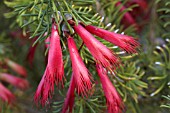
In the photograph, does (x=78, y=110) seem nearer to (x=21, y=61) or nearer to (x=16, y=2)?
(x=16, y=2)

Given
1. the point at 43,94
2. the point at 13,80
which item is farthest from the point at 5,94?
the point at 43,94

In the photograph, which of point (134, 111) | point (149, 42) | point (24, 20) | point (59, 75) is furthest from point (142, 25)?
point (59, 75)

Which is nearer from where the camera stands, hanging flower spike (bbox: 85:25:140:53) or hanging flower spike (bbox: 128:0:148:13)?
hanging flower spike (bbox: 85:25:140:53)

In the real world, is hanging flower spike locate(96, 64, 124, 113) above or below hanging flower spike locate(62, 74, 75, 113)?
below

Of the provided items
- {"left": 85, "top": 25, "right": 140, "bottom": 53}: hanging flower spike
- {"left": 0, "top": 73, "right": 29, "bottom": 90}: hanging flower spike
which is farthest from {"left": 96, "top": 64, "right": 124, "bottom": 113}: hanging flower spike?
{"left": 0, "top": 73, "right": 29, "bottom": 90}: hanging flower spike

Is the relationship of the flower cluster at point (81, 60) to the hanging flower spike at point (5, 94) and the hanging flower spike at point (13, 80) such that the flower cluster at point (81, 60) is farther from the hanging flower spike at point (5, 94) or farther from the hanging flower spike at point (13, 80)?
the hanging flower spike at point (13, 80)

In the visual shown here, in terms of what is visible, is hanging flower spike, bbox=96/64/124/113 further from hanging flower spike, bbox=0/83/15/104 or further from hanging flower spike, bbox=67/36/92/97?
hanging flower spike, bbox=0/83/15/104

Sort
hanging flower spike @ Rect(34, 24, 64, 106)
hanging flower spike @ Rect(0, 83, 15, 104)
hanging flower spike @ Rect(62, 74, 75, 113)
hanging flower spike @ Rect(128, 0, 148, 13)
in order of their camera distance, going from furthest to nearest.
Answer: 1. hanging flower spike @ Rect(128, 0, 148, 13)
2. hanging flower spike @ Rect(0, 83, 15, 104)
3. hanging flower spike @ Rect(62, 74, 75, 113)
4. hanging flower spike @ Rect(34, 24, 64, 106)

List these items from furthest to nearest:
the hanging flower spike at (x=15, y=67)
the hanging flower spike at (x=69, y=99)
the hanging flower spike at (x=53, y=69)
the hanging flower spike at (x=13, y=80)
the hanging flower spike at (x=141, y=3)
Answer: the hanging flower spike at (x=15, y=67)
the hanging flower spike at (x=13, y=80)
the hanging flower spike at (x=141, y=3)
the hanging flower spike at (x=69, y=99)
the hanging flower spike at (x=53, y=69)

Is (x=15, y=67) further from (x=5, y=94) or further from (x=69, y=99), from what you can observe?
(x=69, y=99)

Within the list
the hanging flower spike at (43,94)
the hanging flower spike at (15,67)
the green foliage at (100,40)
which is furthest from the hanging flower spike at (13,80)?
the hanging flower spike at (43,94)

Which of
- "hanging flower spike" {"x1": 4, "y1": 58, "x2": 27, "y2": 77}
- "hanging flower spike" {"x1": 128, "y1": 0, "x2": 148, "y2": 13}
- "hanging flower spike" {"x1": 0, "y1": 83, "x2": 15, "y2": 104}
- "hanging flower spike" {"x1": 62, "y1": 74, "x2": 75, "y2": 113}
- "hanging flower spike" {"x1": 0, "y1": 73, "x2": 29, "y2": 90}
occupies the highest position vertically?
"hanging flower spike" {"x1": 4, "y1": 58, "x2": 27, "y2": 77}
